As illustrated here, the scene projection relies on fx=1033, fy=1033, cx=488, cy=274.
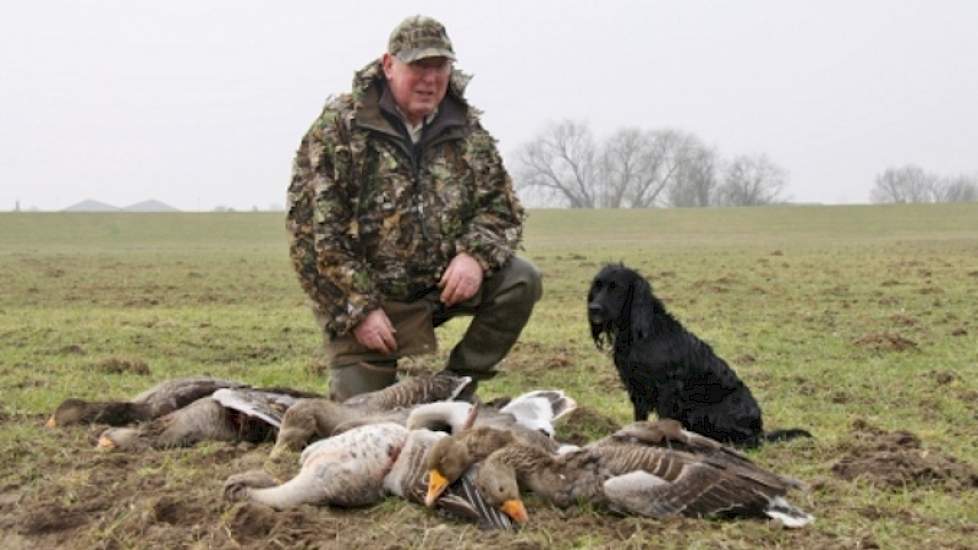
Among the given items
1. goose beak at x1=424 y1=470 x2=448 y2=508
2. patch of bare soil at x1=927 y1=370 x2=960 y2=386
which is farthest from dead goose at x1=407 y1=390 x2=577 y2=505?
patch of bare soil at x1=927 y1=370 x2=960 y2=386

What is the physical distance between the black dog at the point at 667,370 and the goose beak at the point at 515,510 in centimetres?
199

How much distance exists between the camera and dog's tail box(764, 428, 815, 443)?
6078mm

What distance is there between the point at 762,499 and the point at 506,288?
279 cm

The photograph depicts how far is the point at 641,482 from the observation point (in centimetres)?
445

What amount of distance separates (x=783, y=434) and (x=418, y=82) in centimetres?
308

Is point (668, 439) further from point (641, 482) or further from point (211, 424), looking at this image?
point (211, 424)

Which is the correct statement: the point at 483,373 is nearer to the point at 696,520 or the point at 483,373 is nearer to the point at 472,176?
the point at 472,176

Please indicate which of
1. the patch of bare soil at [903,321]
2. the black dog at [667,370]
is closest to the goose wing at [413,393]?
the black dog at [667,370]

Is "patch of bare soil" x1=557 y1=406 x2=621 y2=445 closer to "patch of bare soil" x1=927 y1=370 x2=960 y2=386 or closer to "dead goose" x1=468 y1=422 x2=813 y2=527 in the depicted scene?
"dead goose" x1=468 y1=422 x2=813 y2=527

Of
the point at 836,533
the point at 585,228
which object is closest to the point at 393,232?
the point at 836,533

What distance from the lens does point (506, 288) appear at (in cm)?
684

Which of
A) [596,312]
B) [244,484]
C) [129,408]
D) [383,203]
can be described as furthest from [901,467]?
[129,408]

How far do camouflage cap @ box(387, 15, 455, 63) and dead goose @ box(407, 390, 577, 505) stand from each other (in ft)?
7.13

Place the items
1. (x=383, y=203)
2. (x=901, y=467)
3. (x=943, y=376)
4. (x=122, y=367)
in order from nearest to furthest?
(x=901, y=467) < (x=383, y=203) < (x=943, y=376) < (x=122, y=367)
